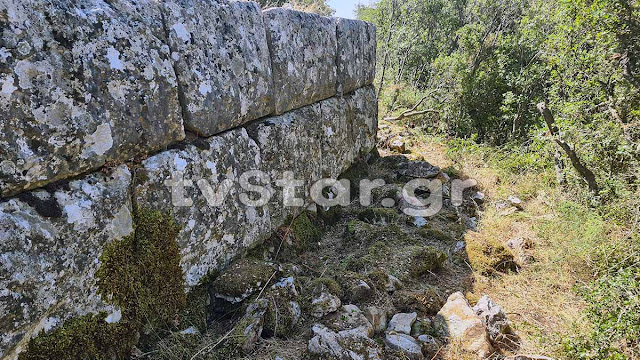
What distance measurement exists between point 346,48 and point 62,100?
11.9 ft

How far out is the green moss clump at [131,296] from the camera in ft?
5.70

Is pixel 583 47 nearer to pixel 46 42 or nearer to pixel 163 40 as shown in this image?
pixel 163 40

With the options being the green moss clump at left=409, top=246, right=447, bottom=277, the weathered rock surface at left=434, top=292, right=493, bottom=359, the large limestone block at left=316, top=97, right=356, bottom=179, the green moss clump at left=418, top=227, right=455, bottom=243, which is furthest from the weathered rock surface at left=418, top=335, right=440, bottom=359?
the large limestone block at left=316, top=97, right=356, bottom=179

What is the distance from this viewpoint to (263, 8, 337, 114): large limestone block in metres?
3.30

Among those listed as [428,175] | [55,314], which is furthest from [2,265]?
[428,175]

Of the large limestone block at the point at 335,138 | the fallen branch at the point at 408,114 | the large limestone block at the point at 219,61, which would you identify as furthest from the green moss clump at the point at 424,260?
the fallen branch at the point at 408,114

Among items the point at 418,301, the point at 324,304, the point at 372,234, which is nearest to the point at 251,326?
the point at 324,304

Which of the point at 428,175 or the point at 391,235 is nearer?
the point at 391,235

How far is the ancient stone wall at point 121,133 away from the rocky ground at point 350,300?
0.31 metres

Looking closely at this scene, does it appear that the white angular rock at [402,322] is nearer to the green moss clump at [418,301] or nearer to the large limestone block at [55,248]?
the green moss clump at [418,301]

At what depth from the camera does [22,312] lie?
61.2 inches

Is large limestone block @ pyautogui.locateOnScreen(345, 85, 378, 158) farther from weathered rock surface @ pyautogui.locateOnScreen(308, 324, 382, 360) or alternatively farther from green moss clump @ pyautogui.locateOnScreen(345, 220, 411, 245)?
weathered rock surface @ pyautogui.locateOnScreen(308, 324, 382, 360)

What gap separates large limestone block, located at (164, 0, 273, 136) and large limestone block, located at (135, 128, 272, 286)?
0.59 ft

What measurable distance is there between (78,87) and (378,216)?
3131 millimetres
